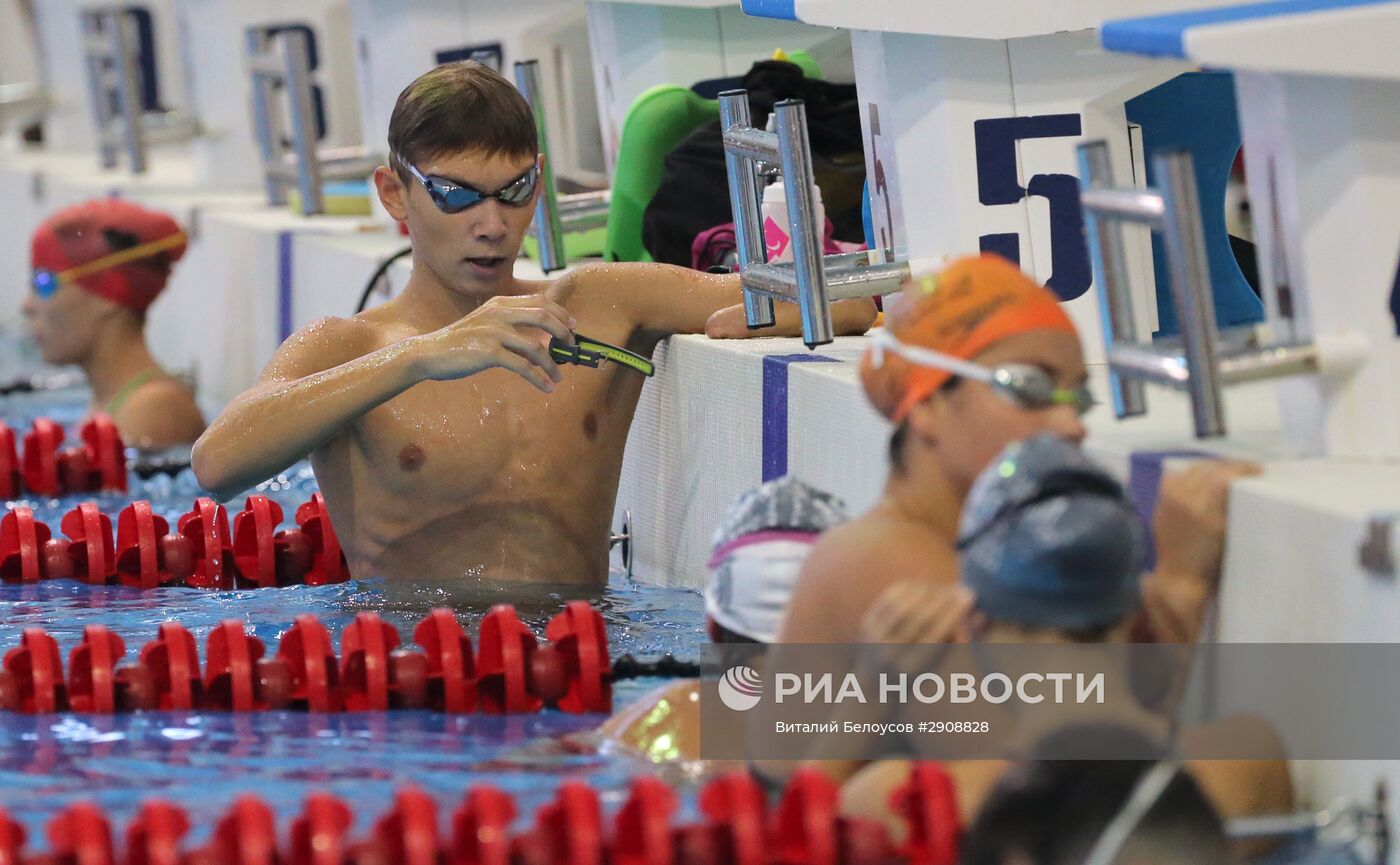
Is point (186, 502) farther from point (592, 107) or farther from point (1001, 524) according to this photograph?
point (1001, 524)

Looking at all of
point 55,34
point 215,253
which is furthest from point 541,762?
point 55,34

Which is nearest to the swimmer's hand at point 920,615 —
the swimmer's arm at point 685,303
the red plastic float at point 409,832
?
the red plastic float at point 409,832

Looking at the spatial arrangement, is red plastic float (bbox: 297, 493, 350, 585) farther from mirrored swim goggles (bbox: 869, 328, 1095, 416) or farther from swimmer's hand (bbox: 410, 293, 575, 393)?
mirrored swim goggles (bbox: 869, 328, 1095, 416)

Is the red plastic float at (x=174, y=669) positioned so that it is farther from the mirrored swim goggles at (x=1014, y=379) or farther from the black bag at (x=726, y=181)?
the black bag at (x=726, y=181)

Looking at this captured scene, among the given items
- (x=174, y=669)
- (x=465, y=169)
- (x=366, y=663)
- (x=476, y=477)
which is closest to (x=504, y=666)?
(x=366, y=663)

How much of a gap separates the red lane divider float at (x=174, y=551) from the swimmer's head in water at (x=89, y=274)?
2385 mm

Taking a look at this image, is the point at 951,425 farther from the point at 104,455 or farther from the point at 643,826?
the point at 104,455

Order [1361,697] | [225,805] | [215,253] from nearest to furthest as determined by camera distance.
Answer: [1361,697] → [225,805] → [215,253]

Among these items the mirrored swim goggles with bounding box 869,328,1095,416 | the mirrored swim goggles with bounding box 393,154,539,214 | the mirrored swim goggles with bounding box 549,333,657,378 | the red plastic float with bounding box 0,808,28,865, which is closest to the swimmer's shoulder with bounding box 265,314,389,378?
the mirrored swim goggles with bounding box 393,154,539,214

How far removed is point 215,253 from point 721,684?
5877 mm

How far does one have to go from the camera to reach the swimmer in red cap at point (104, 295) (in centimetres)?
652

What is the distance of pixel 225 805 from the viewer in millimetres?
2424

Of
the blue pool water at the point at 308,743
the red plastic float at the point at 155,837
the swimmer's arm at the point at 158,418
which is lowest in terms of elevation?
the blue pool water at the point at 308,743

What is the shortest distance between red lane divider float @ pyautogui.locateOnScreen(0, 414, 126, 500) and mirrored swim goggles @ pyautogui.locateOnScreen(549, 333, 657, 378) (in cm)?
240
